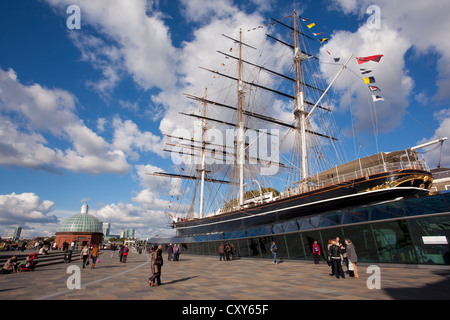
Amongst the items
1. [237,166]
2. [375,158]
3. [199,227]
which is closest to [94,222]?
[199,227]

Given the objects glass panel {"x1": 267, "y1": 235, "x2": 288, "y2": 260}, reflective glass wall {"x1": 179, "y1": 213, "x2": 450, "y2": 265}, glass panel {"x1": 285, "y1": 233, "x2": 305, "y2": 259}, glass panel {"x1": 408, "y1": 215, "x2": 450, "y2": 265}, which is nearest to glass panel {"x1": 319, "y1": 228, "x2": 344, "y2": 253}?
reflective glass wall {"x1": 179, "y1": 213, "x2": 450, "y2": 265}

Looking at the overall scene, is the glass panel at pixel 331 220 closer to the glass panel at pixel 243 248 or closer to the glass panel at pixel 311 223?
the glass panel at pixel 311 223

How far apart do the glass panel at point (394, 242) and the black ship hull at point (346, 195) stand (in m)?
8.06

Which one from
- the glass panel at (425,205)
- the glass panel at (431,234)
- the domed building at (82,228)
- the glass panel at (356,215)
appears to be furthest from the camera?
the domed building at (82,228)

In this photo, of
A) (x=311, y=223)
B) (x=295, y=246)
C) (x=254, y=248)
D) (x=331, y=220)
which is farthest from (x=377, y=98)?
(x=254, y=248)

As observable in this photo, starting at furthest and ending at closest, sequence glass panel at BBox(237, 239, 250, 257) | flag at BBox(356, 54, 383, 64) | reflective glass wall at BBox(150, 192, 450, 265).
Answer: glass panel at BBox(237, 239, 250, 257)
flag at BBox(356, 54, 383, 64)
reflective glass wall at BBox(150, 192, 450, 265)

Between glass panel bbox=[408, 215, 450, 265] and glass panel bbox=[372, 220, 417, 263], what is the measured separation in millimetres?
256

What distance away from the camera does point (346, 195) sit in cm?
2027

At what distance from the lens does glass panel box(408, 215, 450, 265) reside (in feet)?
32.0

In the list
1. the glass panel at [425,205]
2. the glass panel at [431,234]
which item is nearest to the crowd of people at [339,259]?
the glass panel at [431,234]

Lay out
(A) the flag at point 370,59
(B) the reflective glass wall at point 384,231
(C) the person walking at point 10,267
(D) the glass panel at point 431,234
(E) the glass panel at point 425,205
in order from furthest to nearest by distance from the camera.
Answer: (A) the flag at point 370,59, (C) the person walking at point 10,267, (E) the glass panel at point 425,205, (B) the reflective glass wall at point 384,231, (D) the glass panel at point 431,234

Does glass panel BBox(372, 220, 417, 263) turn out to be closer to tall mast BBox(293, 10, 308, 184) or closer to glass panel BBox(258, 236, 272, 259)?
glass panel BBox(258, 236, 272, 259)

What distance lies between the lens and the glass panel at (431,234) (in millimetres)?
9766
